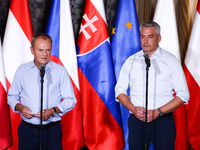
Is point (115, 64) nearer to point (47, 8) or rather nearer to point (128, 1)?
point (128, 1)

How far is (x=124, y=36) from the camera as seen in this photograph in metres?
3.16

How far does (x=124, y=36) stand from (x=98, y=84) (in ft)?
2.03

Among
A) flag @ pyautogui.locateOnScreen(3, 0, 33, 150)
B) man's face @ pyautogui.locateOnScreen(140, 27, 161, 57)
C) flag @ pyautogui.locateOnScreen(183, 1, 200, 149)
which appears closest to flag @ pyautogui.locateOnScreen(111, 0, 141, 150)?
flag @ pyautogui.locateOnScreen(183, 1, 200, 149)

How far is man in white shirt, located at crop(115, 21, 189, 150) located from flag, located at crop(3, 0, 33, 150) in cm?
111

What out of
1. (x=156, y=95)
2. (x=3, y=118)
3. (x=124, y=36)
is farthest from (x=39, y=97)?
(x=124, y=36)

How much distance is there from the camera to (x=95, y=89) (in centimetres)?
306

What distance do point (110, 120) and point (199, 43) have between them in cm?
133

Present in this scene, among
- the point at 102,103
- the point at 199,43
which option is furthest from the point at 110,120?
the point at 199,43

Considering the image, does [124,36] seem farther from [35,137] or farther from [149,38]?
[35,137]

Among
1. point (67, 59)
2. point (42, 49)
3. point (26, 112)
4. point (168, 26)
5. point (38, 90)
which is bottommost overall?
point (26, 112)

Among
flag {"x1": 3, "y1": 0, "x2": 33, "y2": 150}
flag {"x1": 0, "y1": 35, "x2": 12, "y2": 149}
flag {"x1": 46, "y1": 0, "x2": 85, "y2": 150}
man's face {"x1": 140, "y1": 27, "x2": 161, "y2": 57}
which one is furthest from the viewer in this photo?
flag {"x1": 46, "y1": 0, "x2": 85, "y2": 150}

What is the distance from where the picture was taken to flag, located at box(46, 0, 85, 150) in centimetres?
294

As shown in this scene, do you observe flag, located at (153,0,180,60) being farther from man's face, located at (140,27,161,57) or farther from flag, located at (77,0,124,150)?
man's face, located at (140,27,161,57)

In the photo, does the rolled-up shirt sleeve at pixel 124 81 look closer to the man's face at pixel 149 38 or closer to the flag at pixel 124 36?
the man's face at pixel 149 38
